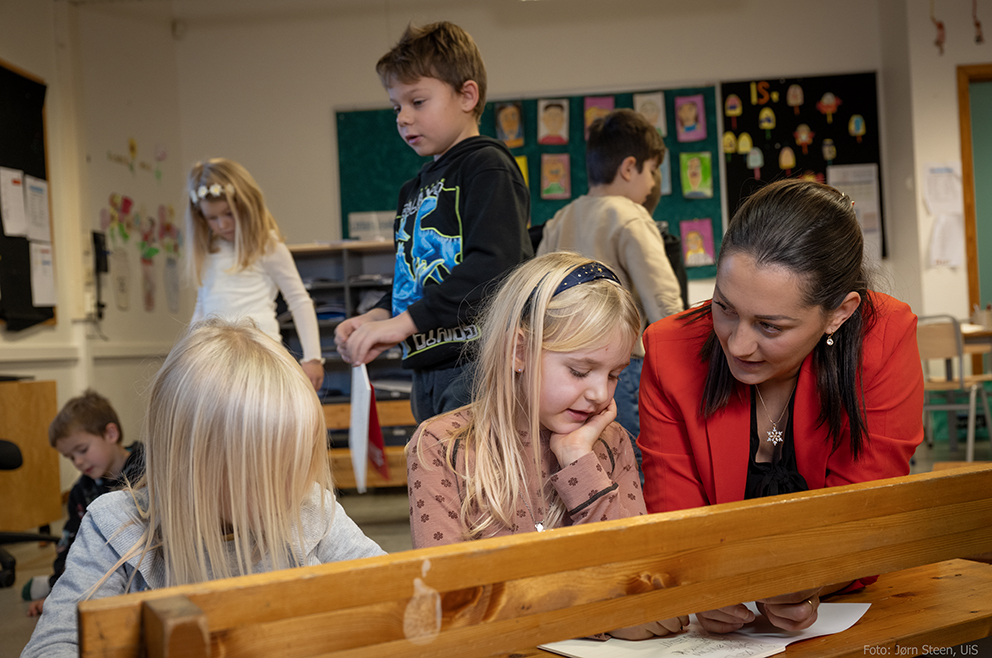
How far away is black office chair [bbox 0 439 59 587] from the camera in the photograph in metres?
2.63

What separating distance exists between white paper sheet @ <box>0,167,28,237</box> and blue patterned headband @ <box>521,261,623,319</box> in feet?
11.8

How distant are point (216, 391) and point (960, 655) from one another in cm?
91

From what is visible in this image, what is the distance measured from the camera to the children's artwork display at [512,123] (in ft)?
19.2

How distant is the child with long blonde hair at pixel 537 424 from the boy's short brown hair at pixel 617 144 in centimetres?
130

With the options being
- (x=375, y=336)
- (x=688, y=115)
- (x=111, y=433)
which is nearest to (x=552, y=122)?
(x=688, y=115)

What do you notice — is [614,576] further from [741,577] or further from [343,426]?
[343,426]

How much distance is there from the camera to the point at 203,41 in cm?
596

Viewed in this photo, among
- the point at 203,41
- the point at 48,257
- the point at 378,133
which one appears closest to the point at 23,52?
the point at 48,257

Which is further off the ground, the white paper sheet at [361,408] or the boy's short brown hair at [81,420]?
the white paper sheet at [361,408]

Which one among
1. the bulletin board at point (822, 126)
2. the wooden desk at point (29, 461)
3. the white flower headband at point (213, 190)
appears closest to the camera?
the white flower headband at point (213, 190)

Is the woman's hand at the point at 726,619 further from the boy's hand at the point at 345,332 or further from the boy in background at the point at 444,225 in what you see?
the boy's hand at the point at 345,332

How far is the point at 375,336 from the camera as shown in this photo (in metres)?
1.45

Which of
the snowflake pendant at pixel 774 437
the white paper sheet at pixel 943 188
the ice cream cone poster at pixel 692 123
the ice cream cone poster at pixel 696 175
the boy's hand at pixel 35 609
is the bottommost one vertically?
the boy's hand at pixel 35 609

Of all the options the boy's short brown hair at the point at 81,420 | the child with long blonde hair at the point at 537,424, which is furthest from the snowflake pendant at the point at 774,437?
the boy's short brown hair at the point at 81,420
